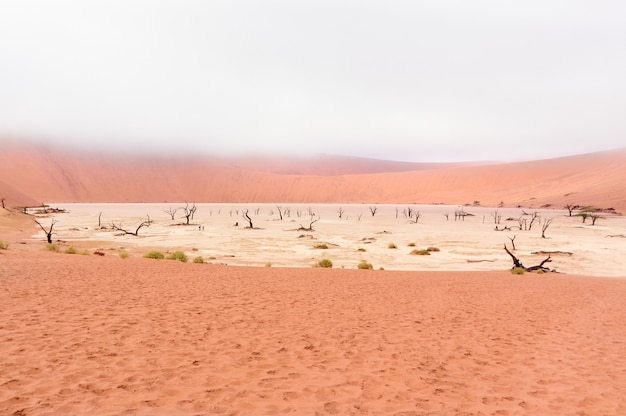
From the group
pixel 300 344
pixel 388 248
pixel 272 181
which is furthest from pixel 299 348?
pixel 272 181

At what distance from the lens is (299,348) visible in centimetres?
853

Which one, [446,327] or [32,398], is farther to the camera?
[446,327]

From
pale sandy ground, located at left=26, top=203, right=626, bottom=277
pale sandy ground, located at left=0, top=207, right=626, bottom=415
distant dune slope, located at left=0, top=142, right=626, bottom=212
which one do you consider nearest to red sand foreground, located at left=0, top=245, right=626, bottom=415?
pale sandy ground, located at left=0, top=207, right=626, bottom=415

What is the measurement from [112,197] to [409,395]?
148m

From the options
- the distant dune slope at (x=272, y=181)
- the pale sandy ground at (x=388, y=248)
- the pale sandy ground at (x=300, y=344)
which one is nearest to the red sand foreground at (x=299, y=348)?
the pale sandy ground at (x=300, y=344)

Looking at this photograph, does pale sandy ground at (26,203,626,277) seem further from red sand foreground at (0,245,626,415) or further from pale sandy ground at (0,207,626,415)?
red sand foreground at (0,245,626,415)

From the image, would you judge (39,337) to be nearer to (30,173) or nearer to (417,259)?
(417,259)

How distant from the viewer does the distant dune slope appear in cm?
12875

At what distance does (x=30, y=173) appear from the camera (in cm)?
13488

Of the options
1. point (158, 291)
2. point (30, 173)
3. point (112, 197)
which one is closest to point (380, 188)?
point (112, 197)

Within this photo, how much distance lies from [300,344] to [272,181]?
168 m

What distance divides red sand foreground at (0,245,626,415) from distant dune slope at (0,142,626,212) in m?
103

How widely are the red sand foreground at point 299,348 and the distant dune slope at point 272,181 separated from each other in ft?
339

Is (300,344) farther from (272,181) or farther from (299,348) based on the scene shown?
(272,181)
